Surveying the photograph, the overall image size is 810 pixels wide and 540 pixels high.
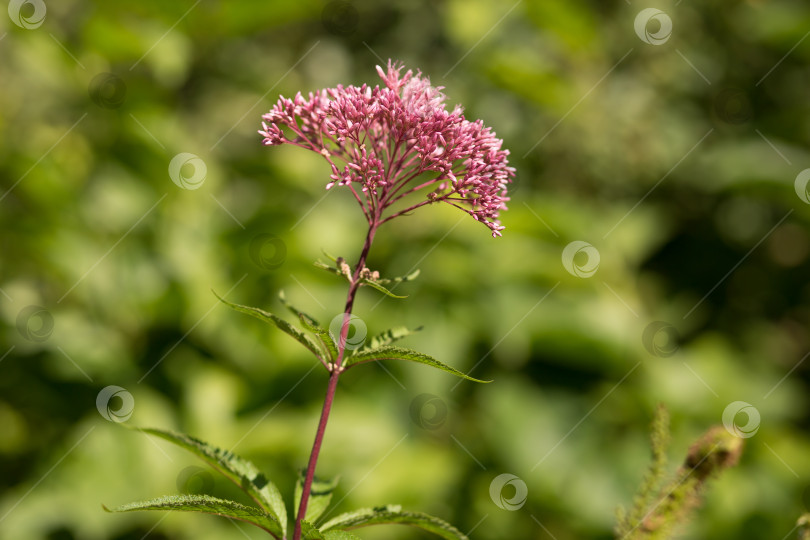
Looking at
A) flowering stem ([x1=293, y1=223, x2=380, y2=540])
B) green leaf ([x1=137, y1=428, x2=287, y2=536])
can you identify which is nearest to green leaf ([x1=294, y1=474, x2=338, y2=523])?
green leaf ([x1=137, y1=428, x2=287, y2=536])

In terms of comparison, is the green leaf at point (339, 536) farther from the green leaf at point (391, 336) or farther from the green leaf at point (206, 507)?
the green leaf at point (391, 336)

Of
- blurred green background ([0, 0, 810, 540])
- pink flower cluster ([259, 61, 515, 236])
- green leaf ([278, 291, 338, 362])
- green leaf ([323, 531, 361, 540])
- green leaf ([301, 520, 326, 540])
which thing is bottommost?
green leaf ([301, 520, 326, 540])

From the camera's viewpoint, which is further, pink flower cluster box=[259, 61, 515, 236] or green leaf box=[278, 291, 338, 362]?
pink flower cluster box=[259, 61, 515, 236]

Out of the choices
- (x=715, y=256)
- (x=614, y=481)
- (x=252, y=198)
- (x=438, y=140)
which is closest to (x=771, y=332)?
(x=715, y=256)

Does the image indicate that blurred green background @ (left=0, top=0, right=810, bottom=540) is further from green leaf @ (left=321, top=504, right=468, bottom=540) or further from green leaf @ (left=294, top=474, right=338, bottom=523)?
green leaf @ (left=321, top=504, right=468, bottom=540)

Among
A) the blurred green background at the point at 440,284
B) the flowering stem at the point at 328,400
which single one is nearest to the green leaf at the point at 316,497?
the flowering stem at the point at 328,400

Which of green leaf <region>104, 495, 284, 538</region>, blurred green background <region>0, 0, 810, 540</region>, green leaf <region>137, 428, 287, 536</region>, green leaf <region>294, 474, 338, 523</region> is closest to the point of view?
green leaf <region>104, 495, 284, 538</region>
